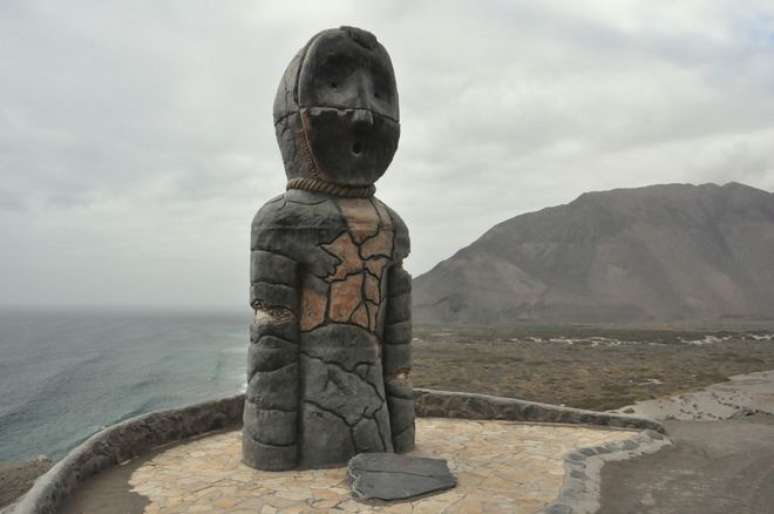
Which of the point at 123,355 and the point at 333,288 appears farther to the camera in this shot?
the point at 123,355

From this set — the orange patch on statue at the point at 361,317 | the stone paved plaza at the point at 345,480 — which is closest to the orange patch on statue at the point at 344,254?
the orange patch on statue at the point at 361,317

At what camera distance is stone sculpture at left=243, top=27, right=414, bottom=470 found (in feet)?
19.3

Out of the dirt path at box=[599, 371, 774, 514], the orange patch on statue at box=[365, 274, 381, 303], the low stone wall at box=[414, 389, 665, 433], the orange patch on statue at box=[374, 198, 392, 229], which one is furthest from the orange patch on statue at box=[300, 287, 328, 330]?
the dirt path at box=[599, 371, 774, 514]

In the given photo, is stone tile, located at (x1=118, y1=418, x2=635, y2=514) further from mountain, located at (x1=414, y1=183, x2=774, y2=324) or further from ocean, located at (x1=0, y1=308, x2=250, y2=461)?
mountain, located at (x1=414, y1=183, x2=774, y2=324)

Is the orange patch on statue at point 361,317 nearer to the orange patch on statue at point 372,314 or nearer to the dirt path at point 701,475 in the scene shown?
the orange patch on statue at point 372,314

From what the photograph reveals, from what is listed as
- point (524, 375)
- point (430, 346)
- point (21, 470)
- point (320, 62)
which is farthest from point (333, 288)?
point (430, 346)

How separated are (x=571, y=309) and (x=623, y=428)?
75.6 metres

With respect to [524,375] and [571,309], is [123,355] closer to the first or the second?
[524,375]

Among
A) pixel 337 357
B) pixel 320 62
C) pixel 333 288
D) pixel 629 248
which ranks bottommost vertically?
pixel 337 357

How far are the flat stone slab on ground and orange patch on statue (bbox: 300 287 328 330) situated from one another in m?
1.42

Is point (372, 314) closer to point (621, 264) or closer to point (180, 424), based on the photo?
point (180, 424)

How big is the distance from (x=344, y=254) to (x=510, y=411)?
3.81 metres

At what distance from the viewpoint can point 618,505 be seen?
4879 mm

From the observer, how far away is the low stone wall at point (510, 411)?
7688 mm
